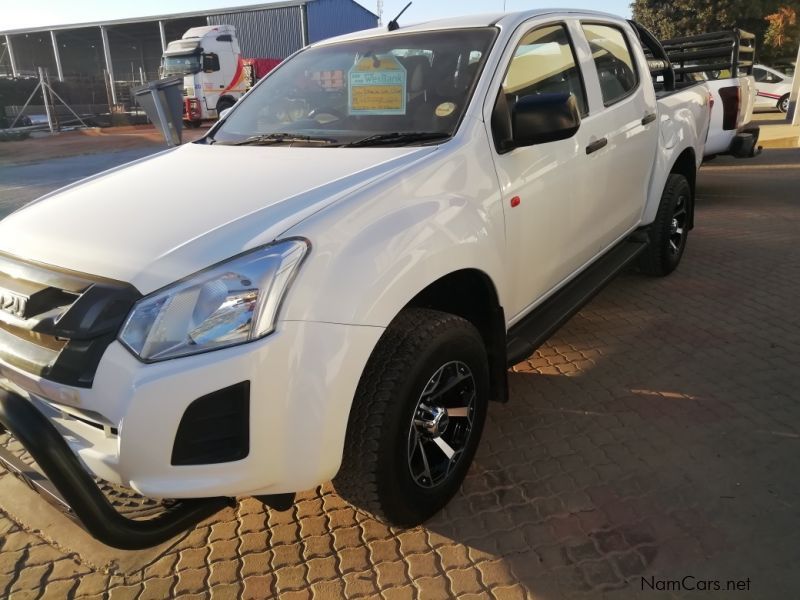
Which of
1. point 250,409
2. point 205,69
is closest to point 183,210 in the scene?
point 250,409

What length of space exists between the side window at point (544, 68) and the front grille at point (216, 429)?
186 cm

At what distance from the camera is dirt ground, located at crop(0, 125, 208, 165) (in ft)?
55.0

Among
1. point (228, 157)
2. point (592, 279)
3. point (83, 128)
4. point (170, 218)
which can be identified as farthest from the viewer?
point (83, 128)

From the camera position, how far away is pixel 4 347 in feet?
6.37

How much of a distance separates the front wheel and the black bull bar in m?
0.47

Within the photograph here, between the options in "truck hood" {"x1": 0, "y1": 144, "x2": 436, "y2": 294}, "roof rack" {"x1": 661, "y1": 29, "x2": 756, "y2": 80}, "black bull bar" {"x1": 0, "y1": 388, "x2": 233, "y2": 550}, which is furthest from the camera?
"roof rack" {"x1": 661, "y1": 29, "x2": 756, "y2": 80}

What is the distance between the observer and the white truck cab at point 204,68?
76.7 ft

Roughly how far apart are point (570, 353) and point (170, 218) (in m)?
2.67

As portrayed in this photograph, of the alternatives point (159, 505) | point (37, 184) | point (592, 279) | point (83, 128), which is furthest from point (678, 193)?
point (83, 128)

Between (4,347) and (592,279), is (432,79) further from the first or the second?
(4,347)

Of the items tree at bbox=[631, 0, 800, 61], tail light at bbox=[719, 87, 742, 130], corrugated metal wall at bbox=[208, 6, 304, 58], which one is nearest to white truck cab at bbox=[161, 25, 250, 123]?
corrugated metal wall at bbox=[208, 6, 304, 58]

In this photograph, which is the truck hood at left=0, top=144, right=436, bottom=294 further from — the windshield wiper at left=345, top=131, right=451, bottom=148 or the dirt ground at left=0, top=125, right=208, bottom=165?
the dirt ground at left=0, top=125, right=208, bottom=165

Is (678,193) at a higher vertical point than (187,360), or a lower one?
lower

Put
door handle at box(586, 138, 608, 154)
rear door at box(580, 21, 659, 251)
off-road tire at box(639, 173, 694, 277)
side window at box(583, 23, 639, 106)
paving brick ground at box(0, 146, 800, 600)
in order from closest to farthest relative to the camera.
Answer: paving brick ground at box(0, 146, 800, 600) → door handle at box(586, 138, 608, 154) → rear door at box(580, 21, 659, 251) → side window at box(583, 23, 639, 106) → off-road tire at box(639, 173, 694, 277)
